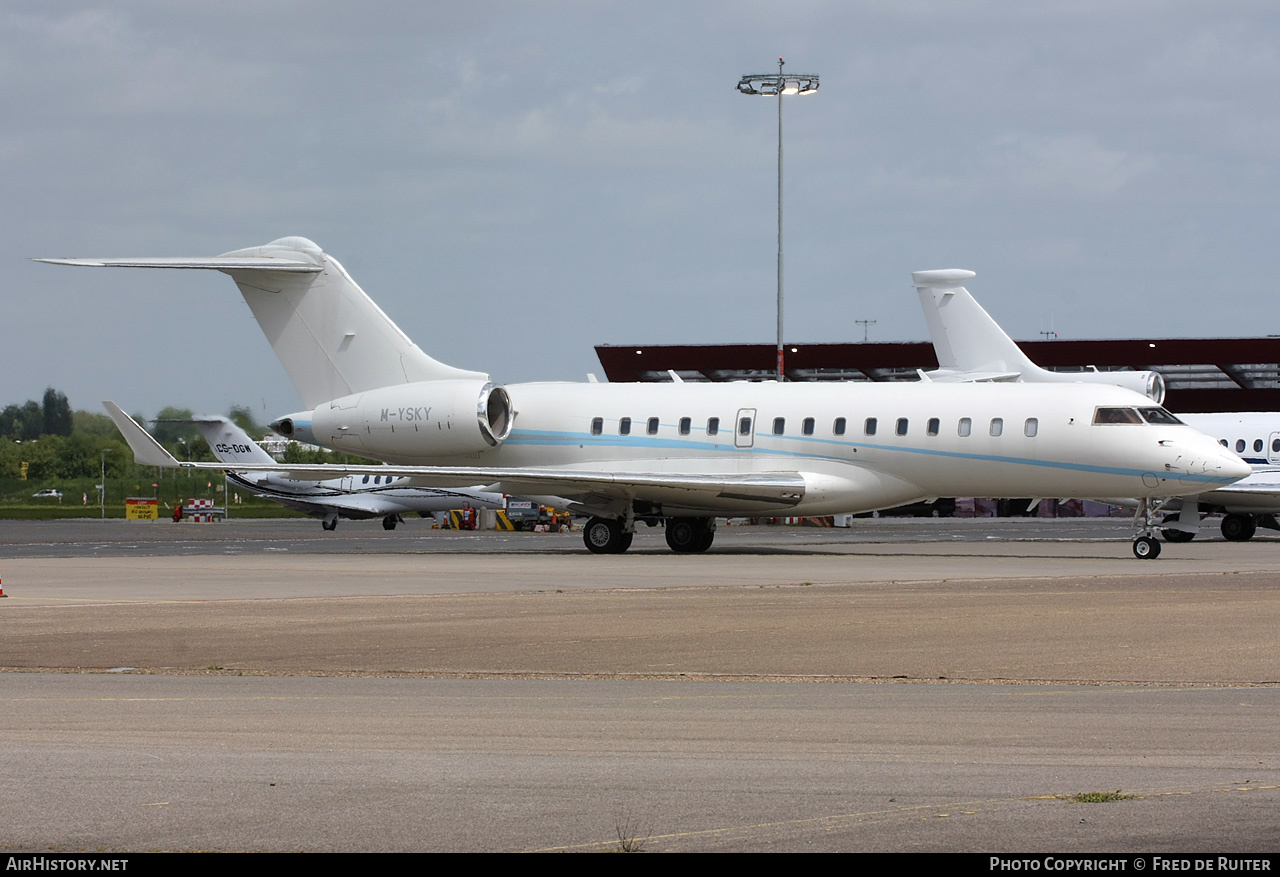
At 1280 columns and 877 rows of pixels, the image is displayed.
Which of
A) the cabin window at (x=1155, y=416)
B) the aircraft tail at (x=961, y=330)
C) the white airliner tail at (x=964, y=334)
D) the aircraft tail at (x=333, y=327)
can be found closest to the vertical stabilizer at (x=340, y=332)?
the aircraft tail at (x=333, y=327)

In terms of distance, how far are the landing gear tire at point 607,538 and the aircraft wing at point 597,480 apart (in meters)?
0.75

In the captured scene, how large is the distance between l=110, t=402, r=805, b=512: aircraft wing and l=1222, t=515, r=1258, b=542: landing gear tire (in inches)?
569

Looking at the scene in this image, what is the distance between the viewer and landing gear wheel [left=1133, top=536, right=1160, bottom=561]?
30.5 metres

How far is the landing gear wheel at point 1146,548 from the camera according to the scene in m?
30.5

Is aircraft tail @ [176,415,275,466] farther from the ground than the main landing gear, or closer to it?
farther from the ground

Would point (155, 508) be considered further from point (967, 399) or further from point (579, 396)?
point (967, 399)

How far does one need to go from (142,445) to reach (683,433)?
38.7 feet

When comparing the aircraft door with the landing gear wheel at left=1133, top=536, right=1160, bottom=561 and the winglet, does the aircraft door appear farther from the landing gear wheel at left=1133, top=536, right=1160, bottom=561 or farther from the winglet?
the winglet

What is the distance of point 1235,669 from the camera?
13000 millimetres

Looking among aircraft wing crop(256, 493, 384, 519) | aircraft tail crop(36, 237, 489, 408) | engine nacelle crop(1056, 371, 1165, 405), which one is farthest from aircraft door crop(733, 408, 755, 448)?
aircraft wing crop(256, 493, 384, 519)

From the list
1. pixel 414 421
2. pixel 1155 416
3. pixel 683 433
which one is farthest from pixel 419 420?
pixel 1155 416

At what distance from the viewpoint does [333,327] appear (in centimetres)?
3759

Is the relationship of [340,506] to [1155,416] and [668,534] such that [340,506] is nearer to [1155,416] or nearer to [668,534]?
[668,534]
